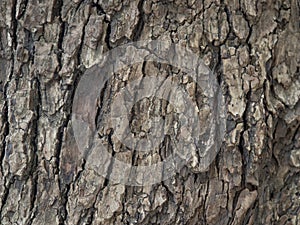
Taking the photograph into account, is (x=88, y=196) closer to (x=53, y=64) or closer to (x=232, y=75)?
(x=53, y=64)

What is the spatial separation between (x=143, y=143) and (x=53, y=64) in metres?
0.28

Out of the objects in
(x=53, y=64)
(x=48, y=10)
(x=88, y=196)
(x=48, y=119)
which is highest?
(x=48, y=10)

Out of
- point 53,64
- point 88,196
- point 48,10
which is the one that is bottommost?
point 88,196

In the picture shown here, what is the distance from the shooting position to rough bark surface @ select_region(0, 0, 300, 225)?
122 cm

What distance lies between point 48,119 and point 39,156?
9 centimetres

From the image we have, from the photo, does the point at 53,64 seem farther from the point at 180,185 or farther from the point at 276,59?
the point at 276,59

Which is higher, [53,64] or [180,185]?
[53,64]

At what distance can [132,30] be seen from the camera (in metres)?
1.22

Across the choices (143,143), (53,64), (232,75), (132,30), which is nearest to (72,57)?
(53,64)

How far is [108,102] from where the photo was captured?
4.00 feet

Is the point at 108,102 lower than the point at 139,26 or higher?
lower

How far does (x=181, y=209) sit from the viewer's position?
48.5 inches

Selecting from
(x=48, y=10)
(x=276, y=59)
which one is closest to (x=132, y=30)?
(x=48, y=10)

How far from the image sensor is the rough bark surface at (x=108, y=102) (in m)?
1.22
